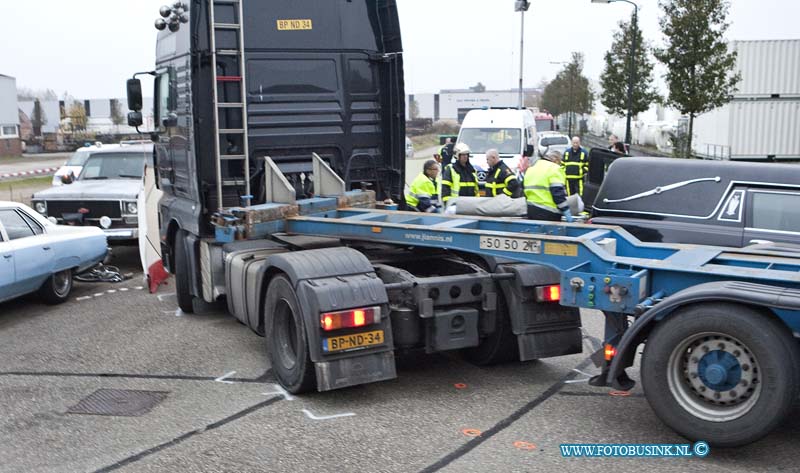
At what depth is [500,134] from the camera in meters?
23.3

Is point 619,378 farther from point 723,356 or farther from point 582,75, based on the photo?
point 582,75

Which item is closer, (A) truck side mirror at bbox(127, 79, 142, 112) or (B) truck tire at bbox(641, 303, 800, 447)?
(B) truck tire at bbox(641, 303, 800, 447)

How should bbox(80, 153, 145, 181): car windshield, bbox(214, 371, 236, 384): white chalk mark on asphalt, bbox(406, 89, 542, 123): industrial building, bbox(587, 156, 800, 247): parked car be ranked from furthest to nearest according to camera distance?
bbox(406, 89, 542, 123): industrial building
bbox(80, 153, 145, 181): car windshield
bbox(587, 156, 800, 247): parked car
bbox(214, 371, 236, 384): white chalk mark on asphalt

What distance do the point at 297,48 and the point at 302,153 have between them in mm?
1133

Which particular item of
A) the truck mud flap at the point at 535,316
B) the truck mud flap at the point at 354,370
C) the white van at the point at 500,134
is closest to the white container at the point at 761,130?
the white van at the point at 500,134

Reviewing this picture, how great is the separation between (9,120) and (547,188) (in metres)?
67.6

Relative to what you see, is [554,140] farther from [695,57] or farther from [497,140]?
[497,140]

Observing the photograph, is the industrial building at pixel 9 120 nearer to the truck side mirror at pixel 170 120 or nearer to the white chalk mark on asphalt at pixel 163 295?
the white chalk mark on asphalt at pixel 163 295

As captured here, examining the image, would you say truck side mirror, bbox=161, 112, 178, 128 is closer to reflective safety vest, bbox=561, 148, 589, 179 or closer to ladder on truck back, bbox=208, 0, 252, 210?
ladder on truck back, bbox=208, 0, 252, 210

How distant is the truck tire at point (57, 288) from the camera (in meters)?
10.4

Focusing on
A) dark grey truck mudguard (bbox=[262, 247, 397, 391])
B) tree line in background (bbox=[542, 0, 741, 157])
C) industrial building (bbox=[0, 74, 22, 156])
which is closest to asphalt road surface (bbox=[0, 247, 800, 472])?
dark grey truck mudguard (bbox=[262, 247, 397, 391])

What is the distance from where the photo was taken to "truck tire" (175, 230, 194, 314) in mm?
9375

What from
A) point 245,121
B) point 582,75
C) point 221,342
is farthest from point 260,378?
point 582,75

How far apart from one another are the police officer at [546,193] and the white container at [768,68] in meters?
21.3
